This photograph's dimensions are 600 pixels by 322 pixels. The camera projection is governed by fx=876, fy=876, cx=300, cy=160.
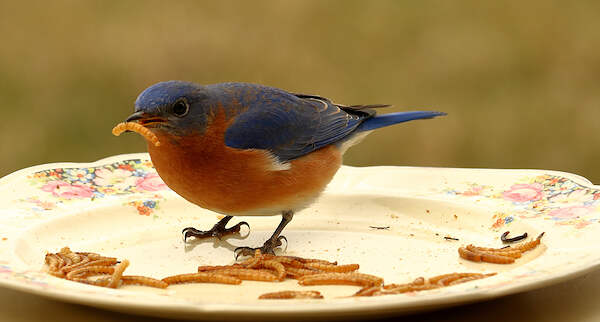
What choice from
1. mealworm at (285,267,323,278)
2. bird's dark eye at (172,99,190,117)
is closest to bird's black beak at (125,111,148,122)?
bird's dark eye at (172,99,190,117)

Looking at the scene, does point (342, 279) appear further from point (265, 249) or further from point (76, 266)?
point (76, 266)

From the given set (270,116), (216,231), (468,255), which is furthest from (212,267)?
(468,255)

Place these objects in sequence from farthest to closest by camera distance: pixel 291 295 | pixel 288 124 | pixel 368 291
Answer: pixel 288 124
pixel 368 291
pixel 291 295

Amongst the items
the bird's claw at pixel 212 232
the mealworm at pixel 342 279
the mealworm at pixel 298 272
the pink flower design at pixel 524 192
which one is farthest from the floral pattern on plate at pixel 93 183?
the pink flower design at pixel 524 192

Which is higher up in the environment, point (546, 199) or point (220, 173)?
point (220, 173)

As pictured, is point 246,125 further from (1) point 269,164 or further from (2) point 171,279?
(2) point 171,279

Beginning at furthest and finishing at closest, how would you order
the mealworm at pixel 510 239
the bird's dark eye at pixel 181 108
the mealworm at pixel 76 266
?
the mealworm at pixel 510 239 → the bird's dark eye at pixel 181 108 → the mealworm at pixel 76 266

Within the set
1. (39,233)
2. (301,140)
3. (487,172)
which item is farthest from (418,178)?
(39,233)

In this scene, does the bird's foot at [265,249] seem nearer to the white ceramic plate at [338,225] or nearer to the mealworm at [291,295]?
the white ceramic plate at [338,225]

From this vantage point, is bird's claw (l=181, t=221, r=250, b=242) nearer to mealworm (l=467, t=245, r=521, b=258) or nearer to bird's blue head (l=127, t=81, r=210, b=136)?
bird's blue head (l=127, t=81, r=210, b=136)
